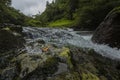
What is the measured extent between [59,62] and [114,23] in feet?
56.6

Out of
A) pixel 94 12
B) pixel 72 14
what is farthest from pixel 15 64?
pixel 72 14

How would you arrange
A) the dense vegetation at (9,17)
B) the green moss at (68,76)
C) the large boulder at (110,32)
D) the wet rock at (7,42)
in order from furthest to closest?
the dense vegetation at (9,17)
the large boulder at (110,32)
the wet rock at (7,42)
the green moss at (68,76)

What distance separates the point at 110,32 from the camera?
28.0m

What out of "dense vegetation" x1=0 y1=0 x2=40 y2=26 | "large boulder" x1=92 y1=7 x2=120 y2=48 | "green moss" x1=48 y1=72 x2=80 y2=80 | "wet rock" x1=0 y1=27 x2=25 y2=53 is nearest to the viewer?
"green moss" x1=48 y1=72 x2=80 y2=80

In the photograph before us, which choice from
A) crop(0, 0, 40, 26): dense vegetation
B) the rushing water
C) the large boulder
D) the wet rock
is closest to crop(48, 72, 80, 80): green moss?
the rushing water

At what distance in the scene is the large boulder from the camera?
88.9 feet

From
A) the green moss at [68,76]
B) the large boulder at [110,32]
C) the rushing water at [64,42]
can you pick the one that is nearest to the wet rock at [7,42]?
the rushing water at [64,42]

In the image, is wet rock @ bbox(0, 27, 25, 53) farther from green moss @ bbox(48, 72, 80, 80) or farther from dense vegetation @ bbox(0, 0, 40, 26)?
dense vegetation @ bbox(0, 0, 40, 26)

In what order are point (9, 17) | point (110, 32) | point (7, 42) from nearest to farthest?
point (7, 42) < point (110, 32) < point (9, 17)

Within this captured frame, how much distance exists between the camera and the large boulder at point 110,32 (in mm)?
27100

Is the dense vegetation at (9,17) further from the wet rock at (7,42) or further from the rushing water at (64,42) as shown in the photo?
the wet rock at (7,42)

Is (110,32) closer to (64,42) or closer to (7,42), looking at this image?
(64,42)

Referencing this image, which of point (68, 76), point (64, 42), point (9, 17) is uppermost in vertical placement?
point (9, 17)


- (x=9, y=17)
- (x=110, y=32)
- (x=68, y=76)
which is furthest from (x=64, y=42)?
(x=9, y=17)
